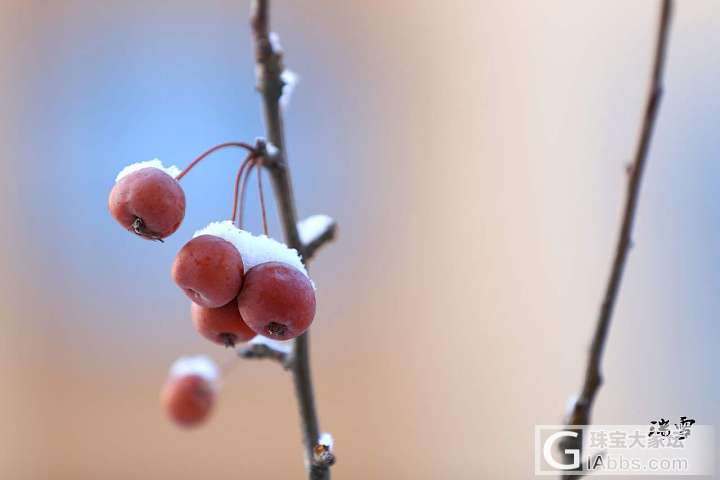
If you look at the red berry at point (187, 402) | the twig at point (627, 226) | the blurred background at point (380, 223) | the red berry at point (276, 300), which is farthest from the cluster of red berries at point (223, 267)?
the blurred background at point (380, 223)

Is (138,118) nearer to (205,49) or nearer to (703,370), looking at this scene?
(205,49)

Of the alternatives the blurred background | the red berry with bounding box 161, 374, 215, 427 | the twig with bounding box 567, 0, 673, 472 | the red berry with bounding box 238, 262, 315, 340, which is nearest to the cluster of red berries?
the red berry with bounding box 238, 262, 315, 340


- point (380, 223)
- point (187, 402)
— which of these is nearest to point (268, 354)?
point (187, 402)

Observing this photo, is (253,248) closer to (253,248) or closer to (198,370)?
(253,248)

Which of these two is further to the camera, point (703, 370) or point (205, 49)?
point (205, 49)

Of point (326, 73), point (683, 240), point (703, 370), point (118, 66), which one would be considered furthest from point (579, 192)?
point (118, 66)

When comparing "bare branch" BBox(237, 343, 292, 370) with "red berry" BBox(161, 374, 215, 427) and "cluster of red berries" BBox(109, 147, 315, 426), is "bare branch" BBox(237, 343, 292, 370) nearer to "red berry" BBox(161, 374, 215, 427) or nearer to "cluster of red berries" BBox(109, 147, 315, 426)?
"cluster of red berries" BBox(109, 147, 315, 426)
